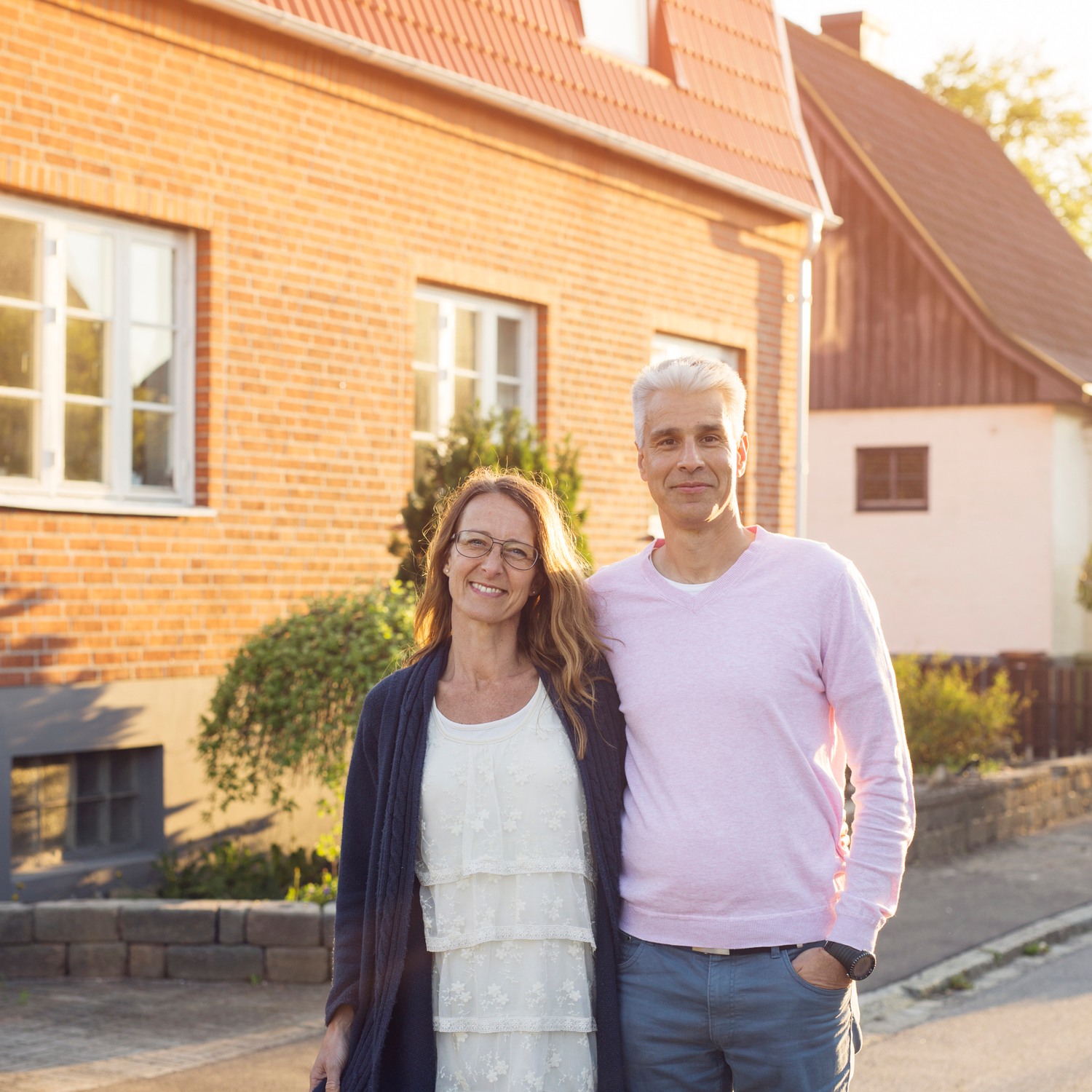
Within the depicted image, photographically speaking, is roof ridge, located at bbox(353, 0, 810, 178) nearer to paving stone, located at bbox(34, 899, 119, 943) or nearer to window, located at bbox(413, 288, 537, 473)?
window, located at bbox(413, 288, 537, 473)

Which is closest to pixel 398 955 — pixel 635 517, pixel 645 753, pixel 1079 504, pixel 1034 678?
pixel 645 753

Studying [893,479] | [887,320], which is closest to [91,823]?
[893,479]

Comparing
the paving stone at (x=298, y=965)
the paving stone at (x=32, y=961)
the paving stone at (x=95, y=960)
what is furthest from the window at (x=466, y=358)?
the paving stone at (x=32, y=961)

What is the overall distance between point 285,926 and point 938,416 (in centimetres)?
1545

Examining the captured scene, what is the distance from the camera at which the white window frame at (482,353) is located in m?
10.1

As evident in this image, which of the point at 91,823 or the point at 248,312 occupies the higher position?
the point at 248,312

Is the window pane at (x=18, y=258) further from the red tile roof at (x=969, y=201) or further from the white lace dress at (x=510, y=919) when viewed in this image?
the red tile roof at (x=969, y=201)

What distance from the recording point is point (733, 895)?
9.94 ft

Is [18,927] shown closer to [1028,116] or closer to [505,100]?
[505,100]

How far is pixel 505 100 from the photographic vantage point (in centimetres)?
991

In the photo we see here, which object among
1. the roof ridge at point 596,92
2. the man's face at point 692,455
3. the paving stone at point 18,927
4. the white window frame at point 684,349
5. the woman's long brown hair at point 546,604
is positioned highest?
the roof ridge at point 596,92

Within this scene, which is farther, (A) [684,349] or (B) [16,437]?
(A) [684,349]

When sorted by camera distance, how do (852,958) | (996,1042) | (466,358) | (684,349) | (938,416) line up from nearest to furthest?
(852,958)
(996,1042)
(466,358)
(684,349)
(938,416)

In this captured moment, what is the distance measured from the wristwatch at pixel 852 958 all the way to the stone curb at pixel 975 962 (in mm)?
4143
